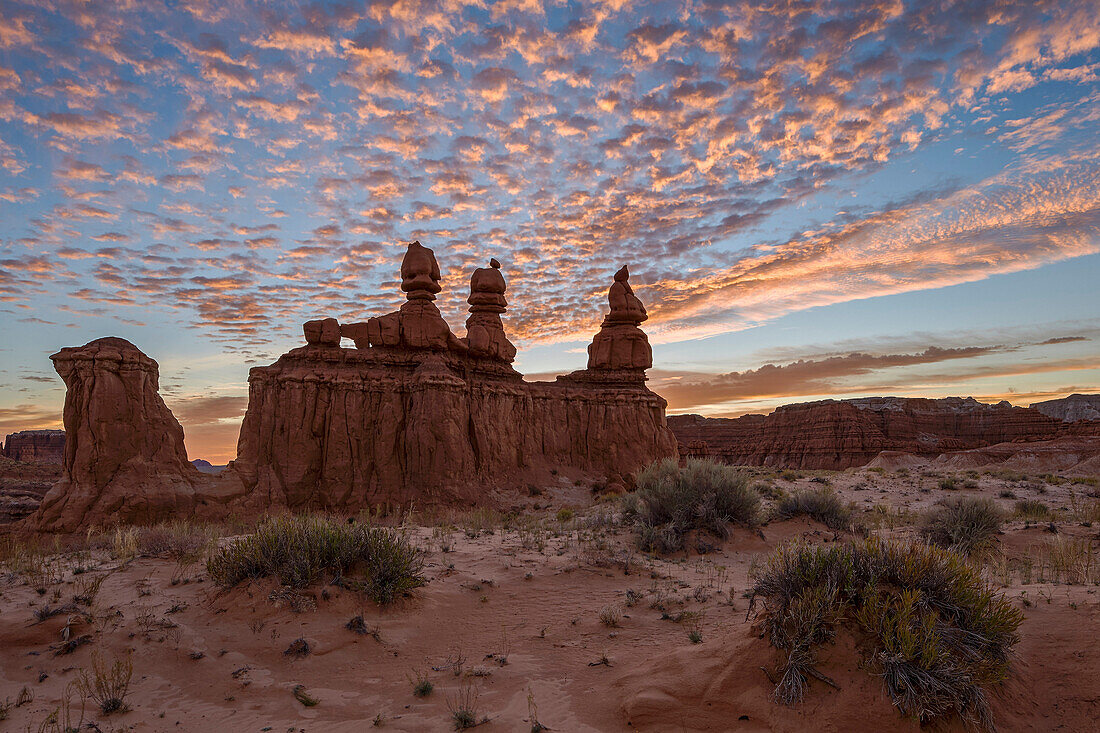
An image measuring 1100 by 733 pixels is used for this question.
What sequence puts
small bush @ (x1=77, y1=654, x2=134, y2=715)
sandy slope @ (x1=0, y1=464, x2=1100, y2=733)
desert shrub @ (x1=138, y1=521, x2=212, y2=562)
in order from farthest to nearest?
desert shrub @ (x1=138, y1=521, x2=212, y2=562), small bush @ (x1=77, y1=654, x2=134, y2=715), sandy slope @ (x1=0, y1=464, x2=1100, y2=733)

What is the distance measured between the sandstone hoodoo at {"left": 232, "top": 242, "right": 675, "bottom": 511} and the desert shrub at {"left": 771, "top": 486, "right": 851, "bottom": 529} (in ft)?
42.0

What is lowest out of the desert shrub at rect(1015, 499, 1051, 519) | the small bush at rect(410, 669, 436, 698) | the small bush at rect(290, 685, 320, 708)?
the desert shrub at rect(1015, 499, 1051, 519)

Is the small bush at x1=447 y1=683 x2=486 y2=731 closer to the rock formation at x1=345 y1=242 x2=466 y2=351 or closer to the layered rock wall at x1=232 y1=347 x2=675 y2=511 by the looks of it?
the layered rock wall at x1=232 y1=347 x2=675 y2=511

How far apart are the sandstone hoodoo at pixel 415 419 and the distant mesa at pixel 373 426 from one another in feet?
0.21

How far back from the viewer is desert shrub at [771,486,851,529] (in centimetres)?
1353

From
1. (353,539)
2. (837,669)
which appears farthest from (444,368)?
(837,669)

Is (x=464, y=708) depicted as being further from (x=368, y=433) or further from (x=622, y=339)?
(x=622, y=339)

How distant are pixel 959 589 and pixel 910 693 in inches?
51.6

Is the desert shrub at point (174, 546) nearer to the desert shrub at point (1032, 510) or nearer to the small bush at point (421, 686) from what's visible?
the small bush at point (421, 686)

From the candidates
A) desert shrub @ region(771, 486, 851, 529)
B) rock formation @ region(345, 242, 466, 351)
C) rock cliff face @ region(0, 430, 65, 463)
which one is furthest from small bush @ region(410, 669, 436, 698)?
rock cliff face @ region(0, 430, 65, 463)

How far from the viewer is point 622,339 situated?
32.7m

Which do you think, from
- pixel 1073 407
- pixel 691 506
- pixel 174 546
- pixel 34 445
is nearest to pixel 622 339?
pixel 691 506

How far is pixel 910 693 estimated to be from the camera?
416cm

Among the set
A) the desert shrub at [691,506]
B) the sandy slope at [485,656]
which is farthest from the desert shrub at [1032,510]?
the sandy slope at [485,656]
